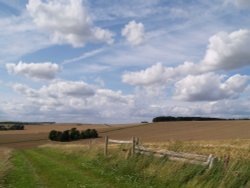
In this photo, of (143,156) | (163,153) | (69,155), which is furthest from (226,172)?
(69,155)

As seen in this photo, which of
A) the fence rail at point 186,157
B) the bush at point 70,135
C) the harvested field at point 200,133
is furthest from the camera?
the bush at point 70,135

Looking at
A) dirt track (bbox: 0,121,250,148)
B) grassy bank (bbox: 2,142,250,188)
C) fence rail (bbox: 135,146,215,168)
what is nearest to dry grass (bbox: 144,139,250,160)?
grassy bank (bbox: 2,142,250,188)

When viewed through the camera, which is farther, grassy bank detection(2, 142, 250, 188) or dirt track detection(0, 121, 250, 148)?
A: dirt track detection(0, 121, 250, 148)

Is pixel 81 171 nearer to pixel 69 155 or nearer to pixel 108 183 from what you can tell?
pixel 108 183

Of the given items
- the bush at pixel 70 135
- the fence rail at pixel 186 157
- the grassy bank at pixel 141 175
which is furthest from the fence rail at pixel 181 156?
the bush at pixel 70 135

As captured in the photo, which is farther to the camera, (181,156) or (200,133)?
(200,133)

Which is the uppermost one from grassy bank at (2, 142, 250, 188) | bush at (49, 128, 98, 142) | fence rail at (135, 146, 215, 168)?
bush at (49, 128, 98, 142)

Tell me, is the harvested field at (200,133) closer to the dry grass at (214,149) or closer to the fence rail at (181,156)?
the dry grass at (214,149)

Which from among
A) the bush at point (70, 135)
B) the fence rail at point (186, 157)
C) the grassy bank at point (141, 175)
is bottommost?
the grassy bank at point (141, 175)

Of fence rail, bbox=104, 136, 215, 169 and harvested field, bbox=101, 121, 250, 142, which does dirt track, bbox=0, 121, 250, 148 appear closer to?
harvested field, bbox=101, 121, 250, 142

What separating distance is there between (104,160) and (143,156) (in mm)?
3948

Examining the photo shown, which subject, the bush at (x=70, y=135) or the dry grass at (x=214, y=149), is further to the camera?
the bush at (x=70, y=135)

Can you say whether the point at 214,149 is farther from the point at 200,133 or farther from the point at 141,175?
the point at 200,133

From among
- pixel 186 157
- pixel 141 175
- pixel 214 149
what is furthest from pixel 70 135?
pixel 186 157
